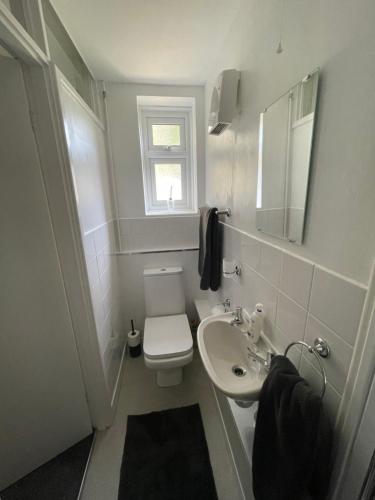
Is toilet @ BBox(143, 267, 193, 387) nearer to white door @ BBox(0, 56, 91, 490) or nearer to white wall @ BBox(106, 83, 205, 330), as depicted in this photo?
white wall @ BBox(106, 83, 205, 330)

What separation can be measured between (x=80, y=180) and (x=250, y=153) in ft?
3.03

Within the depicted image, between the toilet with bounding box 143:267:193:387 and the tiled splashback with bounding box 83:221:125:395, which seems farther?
the toilet with bounding box 143:267:193:387

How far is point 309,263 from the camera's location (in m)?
0.67

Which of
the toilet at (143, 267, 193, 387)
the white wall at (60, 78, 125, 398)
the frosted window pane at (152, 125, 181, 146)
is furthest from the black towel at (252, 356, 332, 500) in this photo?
the frosted window pane at (152, 125, 181, 146)

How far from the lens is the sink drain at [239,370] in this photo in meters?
1.05

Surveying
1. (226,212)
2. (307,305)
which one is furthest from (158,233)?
(307,305)

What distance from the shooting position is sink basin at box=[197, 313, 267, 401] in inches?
39.1

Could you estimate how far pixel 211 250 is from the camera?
62.7 inches

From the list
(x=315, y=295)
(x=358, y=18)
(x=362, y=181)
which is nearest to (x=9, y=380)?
(x=315, y=295)

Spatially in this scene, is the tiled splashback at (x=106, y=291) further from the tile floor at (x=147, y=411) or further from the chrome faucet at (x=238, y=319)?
the chrome faucet at (x=238, y=319)

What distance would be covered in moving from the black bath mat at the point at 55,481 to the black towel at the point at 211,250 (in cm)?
130

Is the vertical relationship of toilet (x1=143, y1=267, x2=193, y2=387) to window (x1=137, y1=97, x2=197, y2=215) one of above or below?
below

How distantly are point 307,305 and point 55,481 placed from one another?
5.25 feet

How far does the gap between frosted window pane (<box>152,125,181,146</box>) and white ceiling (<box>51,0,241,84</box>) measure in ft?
1.36
